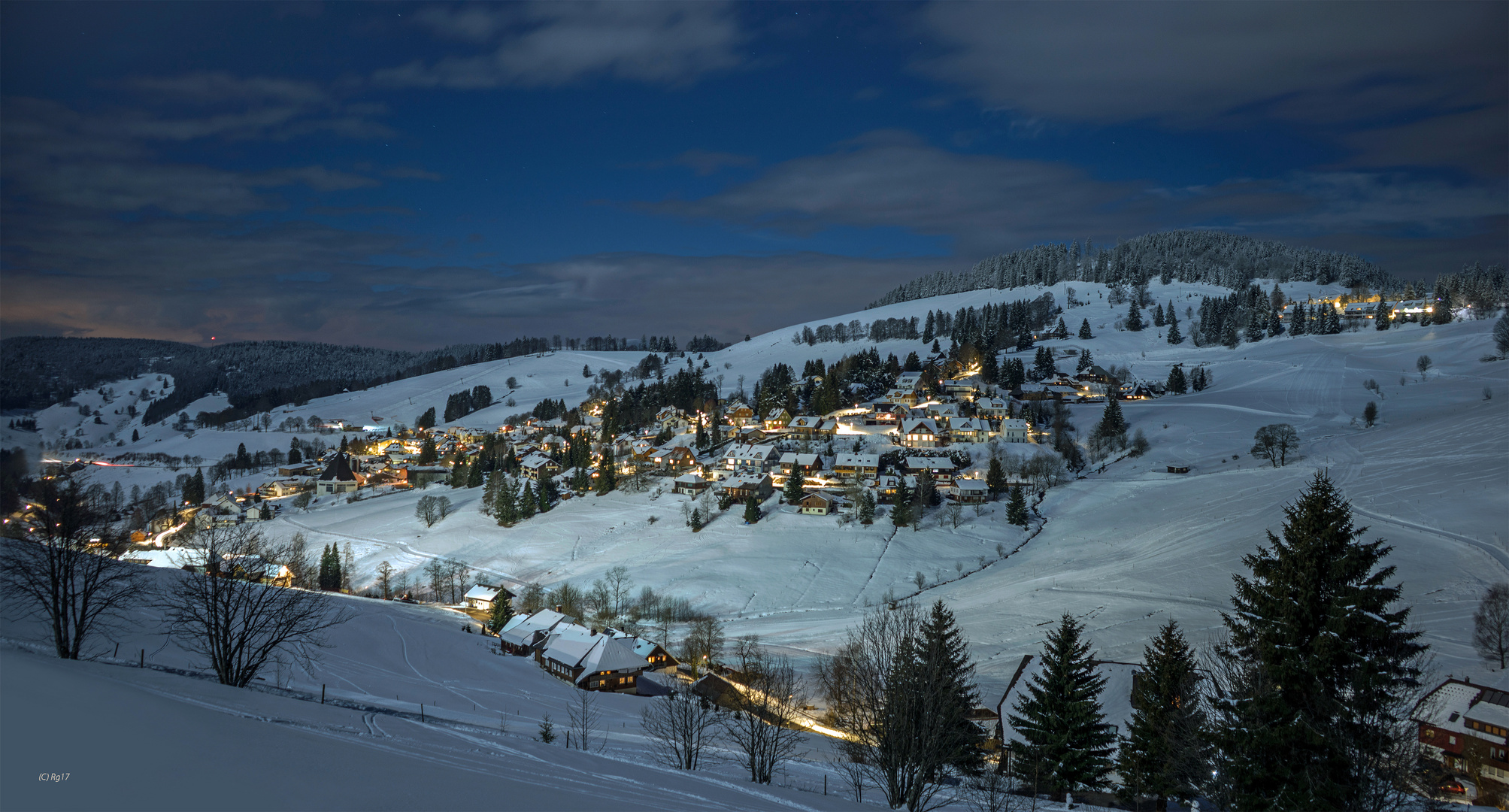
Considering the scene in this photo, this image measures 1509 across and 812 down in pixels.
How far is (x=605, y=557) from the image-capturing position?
45.1 m

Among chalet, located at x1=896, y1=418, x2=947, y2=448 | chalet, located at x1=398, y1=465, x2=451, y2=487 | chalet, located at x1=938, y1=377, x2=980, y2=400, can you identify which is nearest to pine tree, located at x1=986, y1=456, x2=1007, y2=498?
chalet, located at x1=896, y1=418, x2=947, y2=448

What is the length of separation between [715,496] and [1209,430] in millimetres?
44988

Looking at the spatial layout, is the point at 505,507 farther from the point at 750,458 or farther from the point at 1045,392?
the point at 1045,392

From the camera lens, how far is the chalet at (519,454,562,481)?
68.6 meters

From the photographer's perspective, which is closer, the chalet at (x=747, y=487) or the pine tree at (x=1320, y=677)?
the pine tree at (x=1320, y=677)

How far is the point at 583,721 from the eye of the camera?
1550 centimetres

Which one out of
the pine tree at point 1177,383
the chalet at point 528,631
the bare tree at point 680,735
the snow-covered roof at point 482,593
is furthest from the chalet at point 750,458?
the pine tree at point 1177,383

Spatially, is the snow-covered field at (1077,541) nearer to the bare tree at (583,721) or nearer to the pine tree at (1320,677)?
the bare tree at (583,721)

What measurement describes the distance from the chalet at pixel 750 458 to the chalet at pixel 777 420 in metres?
13.3

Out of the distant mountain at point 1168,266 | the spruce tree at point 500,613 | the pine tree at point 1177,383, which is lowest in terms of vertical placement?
the spruce tree at point 500,613

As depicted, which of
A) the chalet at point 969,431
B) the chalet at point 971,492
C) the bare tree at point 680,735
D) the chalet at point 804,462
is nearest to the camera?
the bare tree at point 680,735

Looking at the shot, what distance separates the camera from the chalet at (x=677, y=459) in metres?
66.1

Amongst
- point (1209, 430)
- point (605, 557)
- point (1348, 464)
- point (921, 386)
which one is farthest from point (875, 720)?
point (921, 386)

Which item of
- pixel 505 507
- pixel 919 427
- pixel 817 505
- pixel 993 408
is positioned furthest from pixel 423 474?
pixel 993 408
